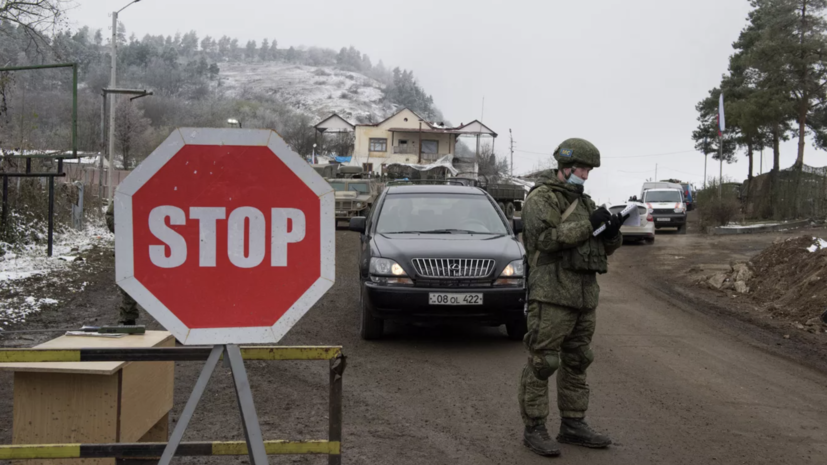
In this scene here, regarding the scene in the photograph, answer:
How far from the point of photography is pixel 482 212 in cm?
927

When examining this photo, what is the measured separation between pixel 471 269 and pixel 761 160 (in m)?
54.4

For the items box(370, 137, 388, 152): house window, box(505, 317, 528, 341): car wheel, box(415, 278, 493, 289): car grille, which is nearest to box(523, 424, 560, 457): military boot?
box(415, 278, 493, 289): car grille

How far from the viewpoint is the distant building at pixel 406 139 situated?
8288 centimetres

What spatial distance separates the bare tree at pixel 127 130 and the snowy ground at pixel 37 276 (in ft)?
137

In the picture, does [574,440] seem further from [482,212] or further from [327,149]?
[327,149]

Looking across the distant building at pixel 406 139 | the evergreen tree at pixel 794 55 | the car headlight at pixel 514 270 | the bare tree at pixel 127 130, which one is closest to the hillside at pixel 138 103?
the bare tree at pixel 127 130

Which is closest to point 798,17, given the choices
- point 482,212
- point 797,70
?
point 797,70

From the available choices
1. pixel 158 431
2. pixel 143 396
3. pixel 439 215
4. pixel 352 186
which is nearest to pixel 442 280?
pixel 439 215

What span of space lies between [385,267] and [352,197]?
1998 cm

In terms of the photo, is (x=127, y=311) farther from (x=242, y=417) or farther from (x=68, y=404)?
(x=242, y=417)

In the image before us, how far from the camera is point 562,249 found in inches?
190

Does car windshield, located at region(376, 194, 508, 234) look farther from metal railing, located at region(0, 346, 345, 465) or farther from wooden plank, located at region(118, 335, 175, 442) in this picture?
metal railing, located at region(0, 346, 345, 465)

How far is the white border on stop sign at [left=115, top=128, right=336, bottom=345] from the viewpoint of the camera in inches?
109

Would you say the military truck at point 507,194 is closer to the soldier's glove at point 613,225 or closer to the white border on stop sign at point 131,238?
the soldier's glove at point 613,225
